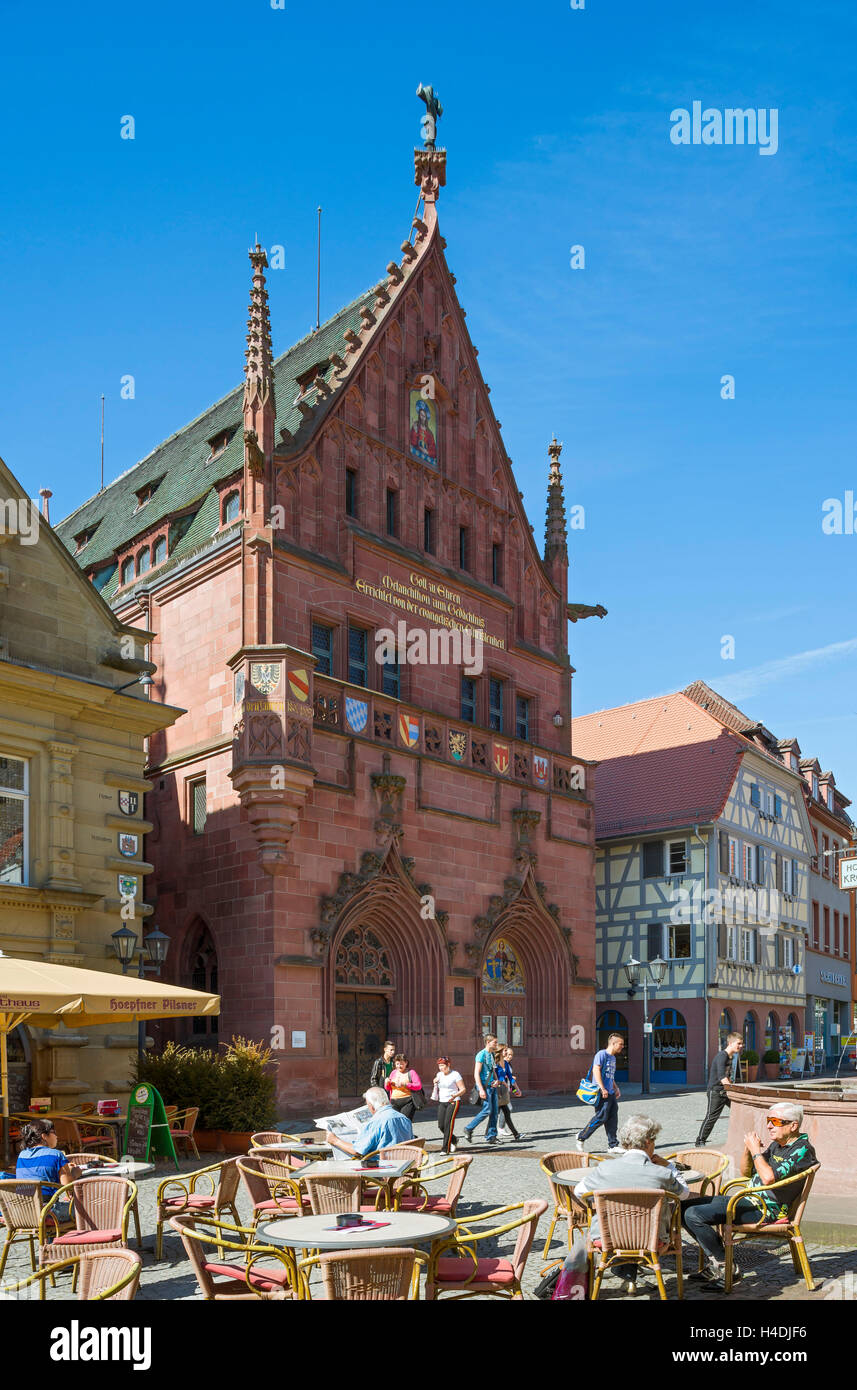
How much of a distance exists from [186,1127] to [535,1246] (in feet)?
23.2

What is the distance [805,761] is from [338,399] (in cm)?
3210

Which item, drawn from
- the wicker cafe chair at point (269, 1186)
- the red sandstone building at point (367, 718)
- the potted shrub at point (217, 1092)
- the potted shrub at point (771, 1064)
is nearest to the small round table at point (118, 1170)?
the wicker cafe chair at point (269, 1186)

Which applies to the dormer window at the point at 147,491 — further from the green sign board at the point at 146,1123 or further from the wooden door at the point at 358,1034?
the green sign board at the point at 146,1123

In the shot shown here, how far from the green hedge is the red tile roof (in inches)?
939

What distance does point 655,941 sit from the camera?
4000cm

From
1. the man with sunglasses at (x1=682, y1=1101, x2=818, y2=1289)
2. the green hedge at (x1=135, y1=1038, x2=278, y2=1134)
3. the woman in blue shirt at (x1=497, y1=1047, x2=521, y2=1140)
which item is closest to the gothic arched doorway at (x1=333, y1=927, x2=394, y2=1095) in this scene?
the woman in blue shirt at (x1=497, y1=1047, x2=521, y2=1140)

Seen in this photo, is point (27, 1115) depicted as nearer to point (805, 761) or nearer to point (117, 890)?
point (117, 890)

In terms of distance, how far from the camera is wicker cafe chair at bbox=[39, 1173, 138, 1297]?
8859mm

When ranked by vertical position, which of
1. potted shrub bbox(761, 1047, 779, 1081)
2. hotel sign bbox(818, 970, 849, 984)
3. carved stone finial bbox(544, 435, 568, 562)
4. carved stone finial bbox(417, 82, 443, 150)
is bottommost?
potted shrub bbox(761, 1047, 779, 1081)

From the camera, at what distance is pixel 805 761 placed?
5400 cm

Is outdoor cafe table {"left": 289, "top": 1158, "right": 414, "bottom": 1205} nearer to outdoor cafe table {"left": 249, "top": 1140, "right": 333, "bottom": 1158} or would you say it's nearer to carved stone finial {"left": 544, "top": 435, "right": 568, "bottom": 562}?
outdoor cafe table {"left": 249, "top": 1140, "right": 333, "bottom": 1158}

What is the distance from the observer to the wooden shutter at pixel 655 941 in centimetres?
3981

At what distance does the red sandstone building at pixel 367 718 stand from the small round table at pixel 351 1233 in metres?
15.9

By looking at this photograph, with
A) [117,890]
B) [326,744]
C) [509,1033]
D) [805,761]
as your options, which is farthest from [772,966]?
[117,890]
